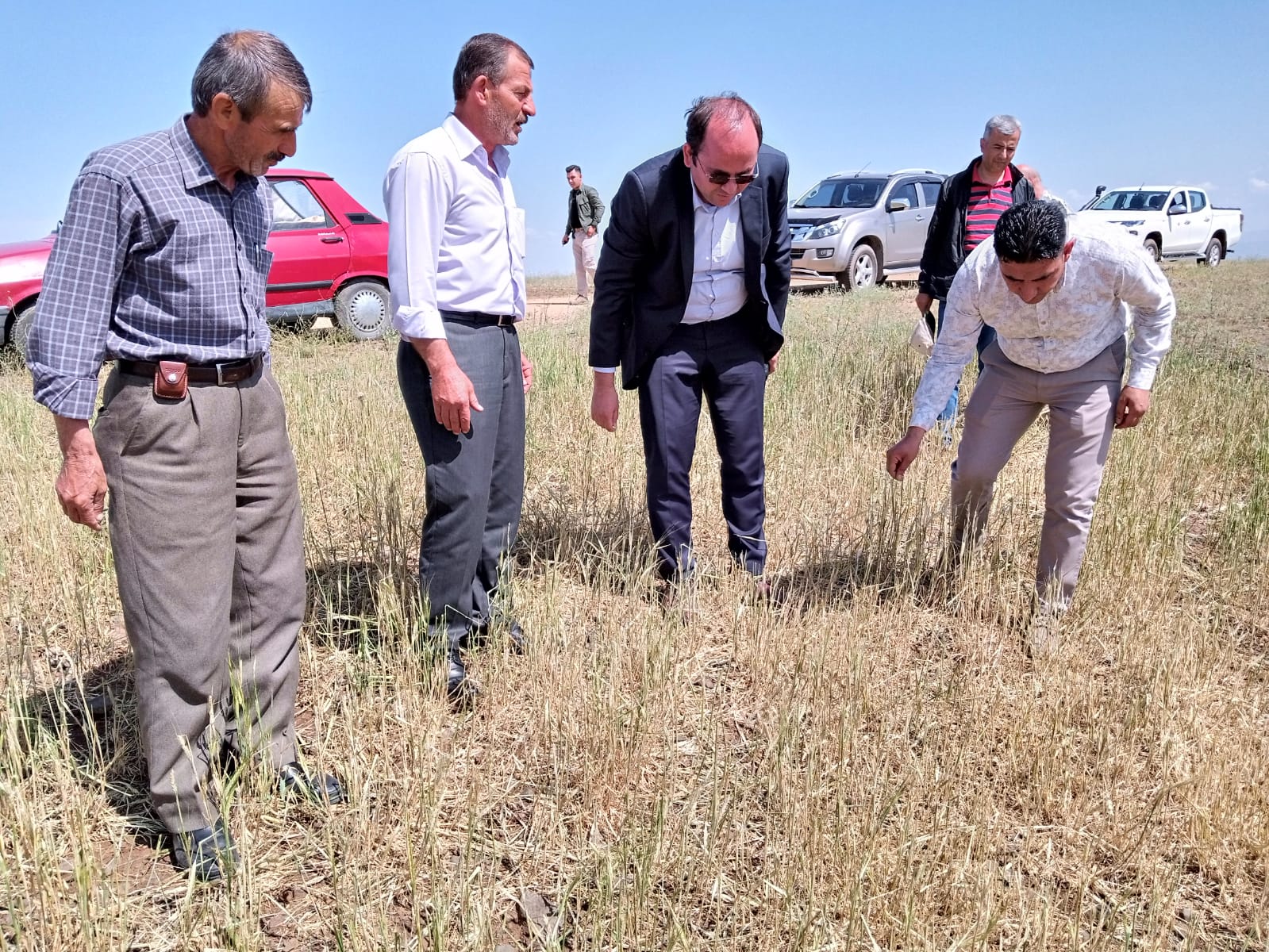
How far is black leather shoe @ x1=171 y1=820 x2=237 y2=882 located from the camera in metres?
2.43

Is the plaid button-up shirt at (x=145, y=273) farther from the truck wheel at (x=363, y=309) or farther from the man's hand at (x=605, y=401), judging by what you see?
the truck wheel at (x=363, y=309)

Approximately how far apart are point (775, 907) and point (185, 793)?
152 cm

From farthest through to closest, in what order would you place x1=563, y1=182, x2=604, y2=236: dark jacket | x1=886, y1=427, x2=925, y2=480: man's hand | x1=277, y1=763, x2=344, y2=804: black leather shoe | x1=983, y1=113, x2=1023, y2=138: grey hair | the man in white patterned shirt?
x1=563, y1=182, x2=604, y2=236: dark jacket → x1=983, y1=113, x2=1023, y2=138: grey hair → x1=886, y1=427, x2=925, y2=480: man's hand → the man in white patterned shirt → x1=277, y1=763, x2=344, y2=804: black leather shoe

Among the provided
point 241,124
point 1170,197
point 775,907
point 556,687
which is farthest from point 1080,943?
point 1170,197

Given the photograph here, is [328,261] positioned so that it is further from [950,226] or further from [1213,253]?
[1213,253]

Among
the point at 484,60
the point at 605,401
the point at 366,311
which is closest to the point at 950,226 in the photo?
the point at 605,401

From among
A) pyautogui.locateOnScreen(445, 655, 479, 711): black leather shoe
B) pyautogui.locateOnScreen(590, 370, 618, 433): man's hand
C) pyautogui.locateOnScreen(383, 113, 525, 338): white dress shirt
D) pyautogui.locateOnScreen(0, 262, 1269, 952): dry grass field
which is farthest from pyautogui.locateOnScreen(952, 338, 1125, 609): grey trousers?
pyautogui.locateOnScreen(445, 655, 479, 711): black leather shoe

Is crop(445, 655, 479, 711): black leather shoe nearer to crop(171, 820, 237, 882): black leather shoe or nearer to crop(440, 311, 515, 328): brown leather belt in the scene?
crop(171, 820, 237, 882): black leather shoe

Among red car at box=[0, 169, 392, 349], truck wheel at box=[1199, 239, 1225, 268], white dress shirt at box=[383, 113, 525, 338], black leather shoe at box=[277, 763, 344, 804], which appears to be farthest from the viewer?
truck wheel at box=[1199, 239, 1225, 268]

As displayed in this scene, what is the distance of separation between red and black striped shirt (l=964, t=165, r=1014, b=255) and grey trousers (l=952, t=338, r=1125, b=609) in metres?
2.28

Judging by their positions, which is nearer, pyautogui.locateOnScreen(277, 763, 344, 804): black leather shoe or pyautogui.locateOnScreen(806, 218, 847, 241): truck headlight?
pyautogui.locateOnScreen(277, 763, 344, 804): black leather shoe

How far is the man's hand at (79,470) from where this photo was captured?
2.26 meters

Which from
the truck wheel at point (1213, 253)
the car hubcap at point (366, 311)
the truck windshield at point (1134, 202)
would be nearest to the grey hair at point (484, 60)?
the car hubcap at point (366, 311)

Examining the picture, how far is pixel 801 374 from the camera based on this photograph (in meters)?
7.38
